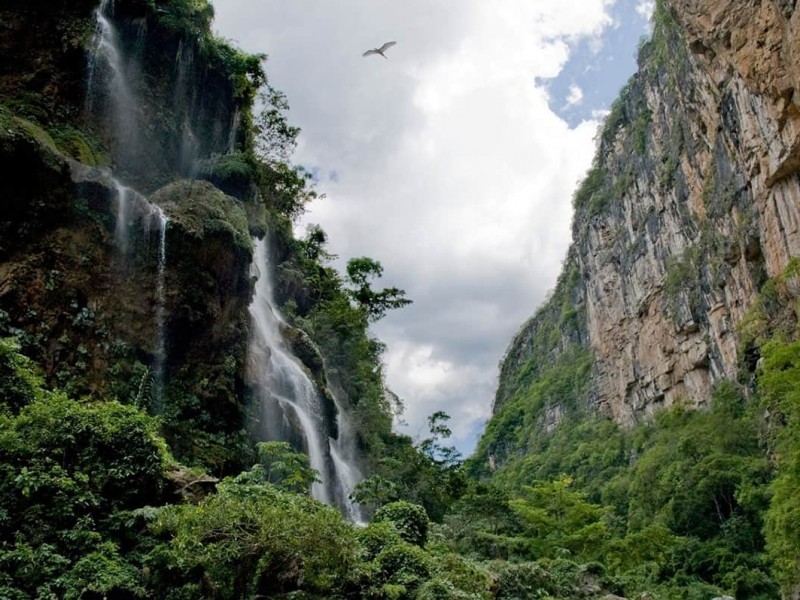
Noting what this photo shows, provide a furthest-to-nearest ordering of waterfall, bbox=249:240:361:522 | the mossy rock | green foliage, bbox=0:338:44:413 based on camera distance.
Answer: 1. waterfall, bbox=249:240:361:522
2. the mossy rock
3. green foliage, bbox=0:338:44:413

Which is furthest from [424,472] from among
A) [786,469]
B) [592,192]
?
[592,192]

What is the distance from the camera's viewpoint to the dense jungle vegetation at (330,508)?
7531 mm

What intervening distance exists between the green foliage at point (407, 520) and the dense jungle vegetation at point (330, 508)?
0.04m

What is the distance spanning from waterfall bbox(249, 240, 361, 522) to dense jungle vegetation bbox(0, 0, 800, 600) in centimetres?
163

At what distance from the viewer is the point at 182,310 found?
599 inches

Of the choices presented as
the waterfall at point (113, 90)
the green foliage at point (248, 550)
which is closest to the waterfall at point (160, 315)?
the waterfall at point (113, 90)

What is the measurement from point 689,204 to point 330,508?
42267 millimetres

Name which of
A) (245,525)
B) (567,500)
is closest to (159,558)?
(245,525)

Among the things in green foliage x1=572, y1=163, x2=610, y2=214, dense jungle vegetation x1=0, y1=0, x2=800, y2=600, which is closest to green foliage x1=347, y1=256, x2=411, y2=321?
dense jungle vegetation x1=0, y1=0, x2=800, y2=600

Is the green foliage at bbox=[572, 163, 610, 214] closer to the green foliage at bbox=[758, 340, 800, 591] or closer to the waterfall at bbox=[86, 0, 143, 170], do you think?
the green foliage at bbox=[758, 340, 800, 591]

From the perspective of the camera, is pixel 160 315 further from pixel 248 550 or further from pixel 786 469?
pixel 786 469

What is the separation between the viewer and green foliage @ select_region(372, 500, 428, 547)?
10.9 meters

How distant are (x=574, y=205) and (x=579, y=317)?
43.8 feet

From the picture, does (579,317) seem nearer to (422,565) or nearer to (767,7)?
(767,7)
